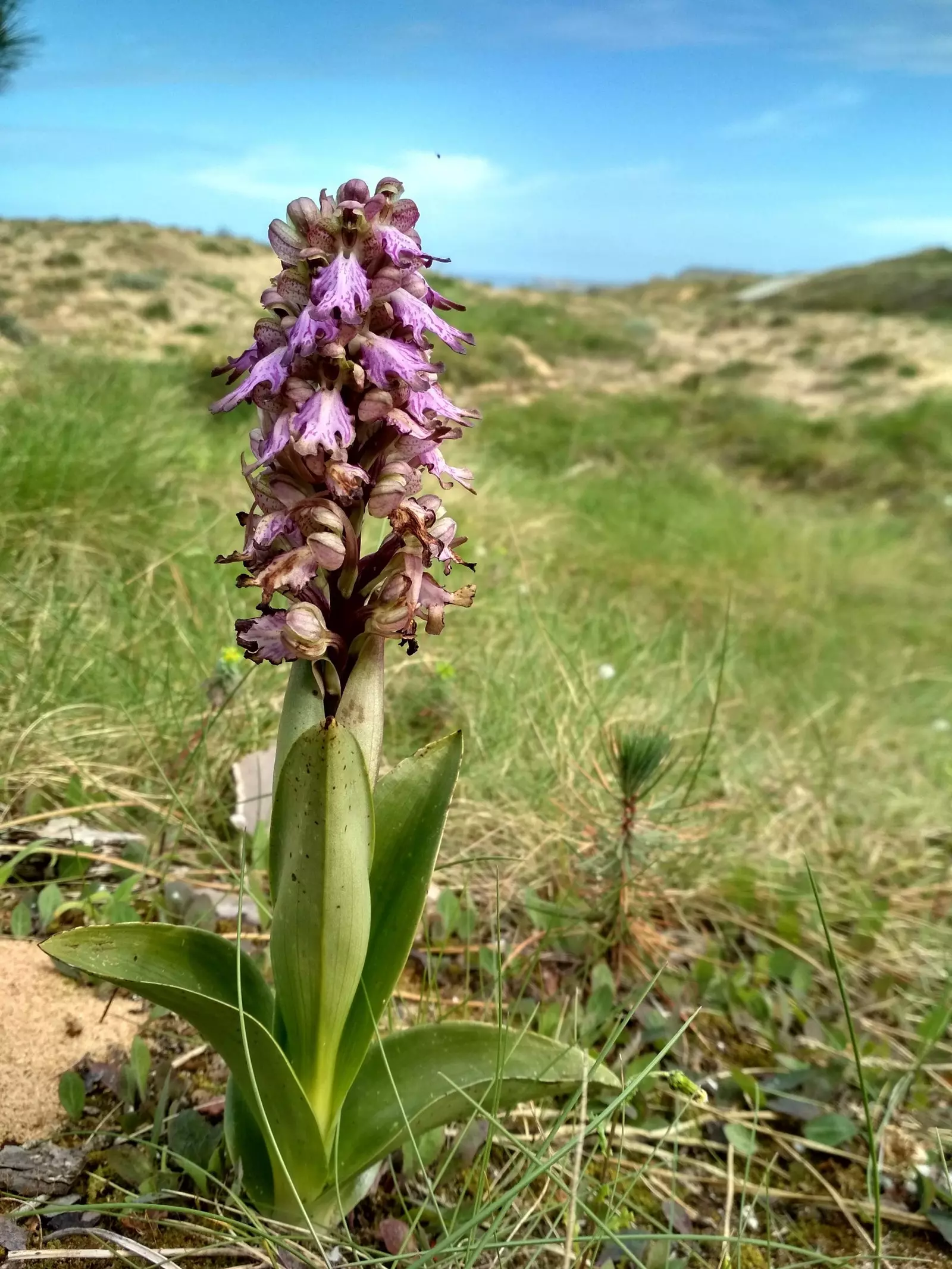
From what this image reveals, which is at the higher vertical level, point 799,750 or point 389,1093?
point 389,1093

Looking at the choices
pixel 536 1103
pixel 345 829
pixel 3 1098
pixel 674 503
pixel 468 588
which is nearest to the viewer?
pixel 345 829

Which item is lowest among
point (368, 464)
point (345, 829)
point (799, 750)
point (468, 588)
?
point (799, 750)

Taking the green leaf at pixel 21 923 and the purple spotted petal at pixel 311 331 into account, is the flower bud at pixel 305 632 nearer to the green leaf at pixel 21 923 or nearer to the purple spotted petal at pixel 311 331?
the purple spotted petal at pixel 311 331

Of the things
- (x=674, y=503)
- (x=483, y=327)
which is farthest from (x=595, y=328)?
(x=674, y=503)

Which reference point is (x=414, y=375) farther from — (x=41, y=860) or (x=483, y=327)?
(x=483, y=327)

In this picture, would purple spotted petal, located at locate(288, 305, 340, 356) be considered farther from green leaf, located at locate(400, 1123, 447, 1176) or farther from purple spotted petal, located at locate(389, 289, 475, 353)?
green leaf, located at locate(400, 1123, 447, 1176)

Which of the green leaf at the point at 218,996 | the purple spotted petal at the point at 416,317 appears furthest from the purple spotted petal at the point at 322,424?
the green leaf at the point at 218,996
